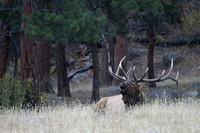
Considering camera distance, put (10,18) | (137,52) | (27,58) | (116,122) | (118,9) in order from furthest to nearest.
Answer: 1. (137,52)
2. (10,18)
3. (118,9)
4. (27,58)
5. (116,122)

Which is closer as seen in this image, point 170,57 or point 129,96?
point 129,96

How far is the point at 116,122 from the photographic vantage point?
6723mm

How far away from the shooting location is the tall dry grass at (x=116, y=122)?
5964 mm

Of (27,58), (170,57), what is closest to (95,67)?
(27,58)

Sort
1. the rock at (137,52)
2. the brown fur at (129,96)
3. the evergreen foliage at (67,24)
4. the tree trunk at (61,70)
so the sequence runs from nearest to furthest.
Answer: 1. the brown fur at (129,96)
2. the evergreen foliage at (67,24)
3. the tree trunk at (61,70)
4. the rock at (137,52)

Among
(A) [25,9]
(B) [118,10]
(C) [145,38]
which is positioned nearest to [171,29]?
(C) [145,38]

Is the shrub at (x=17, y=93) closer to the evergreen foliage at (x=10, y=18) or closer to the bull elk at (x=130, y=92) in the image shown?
the bull elk at (x=130, y=92)

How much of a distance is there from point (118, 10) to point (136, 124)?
7.01 m

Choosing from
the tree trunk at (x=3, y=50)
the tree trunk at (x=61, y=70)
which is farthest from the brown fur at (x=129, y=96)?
the tree trunk at (x=3, y=50)

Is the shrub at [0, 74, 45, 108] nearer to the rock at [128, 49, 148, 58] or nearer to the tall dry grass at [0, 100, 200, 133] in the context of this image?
the tall dry grass at [0, 100, 200, 133]

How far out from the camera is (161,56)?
28.6m

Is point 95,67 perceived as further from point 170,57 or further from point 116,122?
point 170,57

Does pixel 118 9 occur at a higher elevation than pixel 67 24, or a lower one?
higher

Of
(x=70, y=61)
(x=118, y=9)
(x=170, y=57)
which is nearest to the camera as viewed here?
(x=118, y=9)
